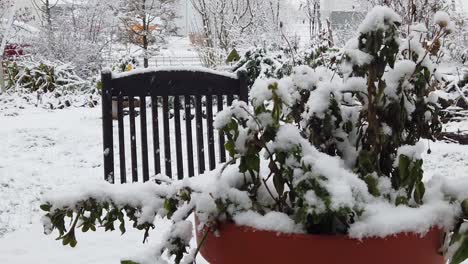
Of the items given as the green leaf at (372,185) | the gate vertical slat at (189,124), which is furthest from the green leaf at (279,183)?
the gate vertical slat at (189,124)

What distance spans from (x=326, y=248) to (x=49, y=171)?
4102mm

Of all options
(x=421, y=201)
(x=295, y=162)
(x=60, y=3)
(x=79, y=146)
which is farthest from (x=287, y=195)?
(x=60, y=3)

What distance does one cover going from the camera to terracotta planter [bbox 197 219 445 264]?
71 cm

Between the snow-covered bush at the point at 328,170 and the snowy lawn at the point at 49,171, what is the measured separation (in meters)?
0.19

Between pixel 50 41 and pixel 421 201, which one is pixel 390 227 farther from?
Answer: pixel 50 41

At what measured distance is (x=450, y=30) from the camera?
2.83ft

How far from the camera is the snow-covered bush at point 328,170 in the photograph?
723mm

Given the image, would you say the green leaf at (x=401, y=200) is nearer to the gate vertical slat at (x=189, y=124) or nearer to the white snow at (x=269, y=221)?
the white snow at (x=269, y=221)

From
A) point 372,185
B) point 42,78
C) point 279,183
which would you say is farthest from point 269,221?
point 42,78

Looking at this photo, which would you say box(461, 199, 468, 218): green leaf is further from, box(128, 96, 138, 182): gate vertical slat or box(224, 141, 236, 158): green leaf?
box(128, 96, 138, 182): gate vertical slat

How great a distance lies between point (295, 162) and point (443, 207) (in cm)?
22

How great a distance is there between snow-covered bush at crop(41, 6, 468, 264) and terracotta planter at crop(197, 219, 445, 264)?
0.01 meters

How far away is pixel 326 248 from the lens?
27.9 inches

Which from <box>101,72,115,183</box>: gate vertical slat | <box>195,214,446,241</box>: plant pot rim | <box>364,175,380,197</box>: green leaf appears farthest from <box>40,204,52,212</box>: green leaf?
<box>101,72,115,183</box>: gate vertical slat
